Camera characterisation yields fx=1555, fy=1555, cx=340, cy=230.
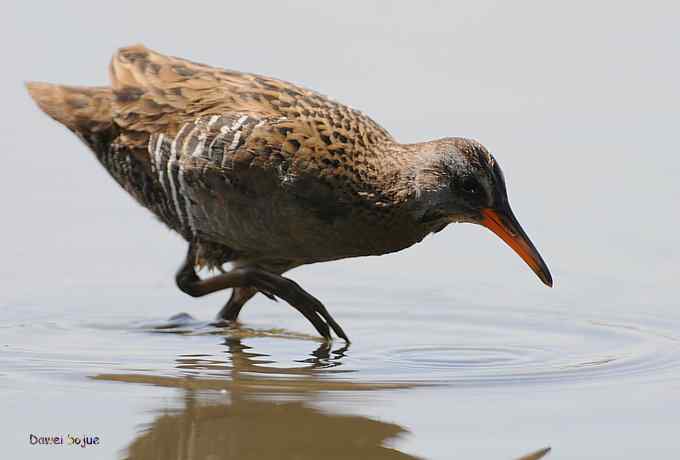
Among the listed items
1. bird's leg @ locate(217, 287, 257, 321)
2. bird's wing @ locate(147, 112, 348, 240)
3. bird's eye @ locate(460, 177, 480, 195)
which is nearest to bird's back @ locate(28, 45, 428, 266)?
bird's wing @ locate(147, 112, 348, 240)

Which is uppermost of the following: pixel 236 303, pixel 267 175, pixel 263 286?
pixel 267 175

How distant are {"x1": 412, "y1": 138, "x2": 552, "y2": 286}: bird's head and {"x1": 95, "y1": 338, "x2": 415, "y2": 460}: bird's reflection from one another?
1110 mm

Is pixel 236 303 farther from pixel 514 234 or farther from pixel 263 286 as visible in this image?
pixel 514 234

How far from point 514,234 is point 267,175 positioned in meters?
1.42

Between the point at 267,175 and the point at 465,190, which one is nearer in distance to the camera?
the point at 465,190

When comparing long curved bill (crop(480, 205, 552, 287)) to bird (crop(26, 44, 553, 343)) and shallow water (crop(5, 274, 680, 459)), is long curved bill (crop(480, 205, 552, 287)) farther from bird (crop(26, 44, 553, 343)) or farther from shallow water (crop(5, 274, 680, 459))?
shallow water (crop(5, 274, 680, 459))

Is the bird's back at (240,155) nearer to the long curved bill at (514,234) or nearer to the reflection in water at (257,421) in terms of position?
the long curved bill at (514,234)

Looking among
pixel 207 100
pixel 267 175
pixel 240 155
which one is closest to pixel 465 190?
pixel 267 175

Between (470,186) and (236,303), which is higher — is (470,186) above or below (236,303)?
above

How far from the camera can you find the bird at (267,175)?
8539 millimetres

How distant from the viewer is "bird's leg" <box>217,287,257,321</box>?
9.91 meters

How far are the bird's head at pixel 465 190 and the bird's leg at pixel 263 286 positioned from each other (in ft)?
3.29

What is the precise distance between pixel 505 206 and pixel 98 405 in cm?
269

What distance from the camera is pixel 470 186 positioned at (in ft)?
27.6
